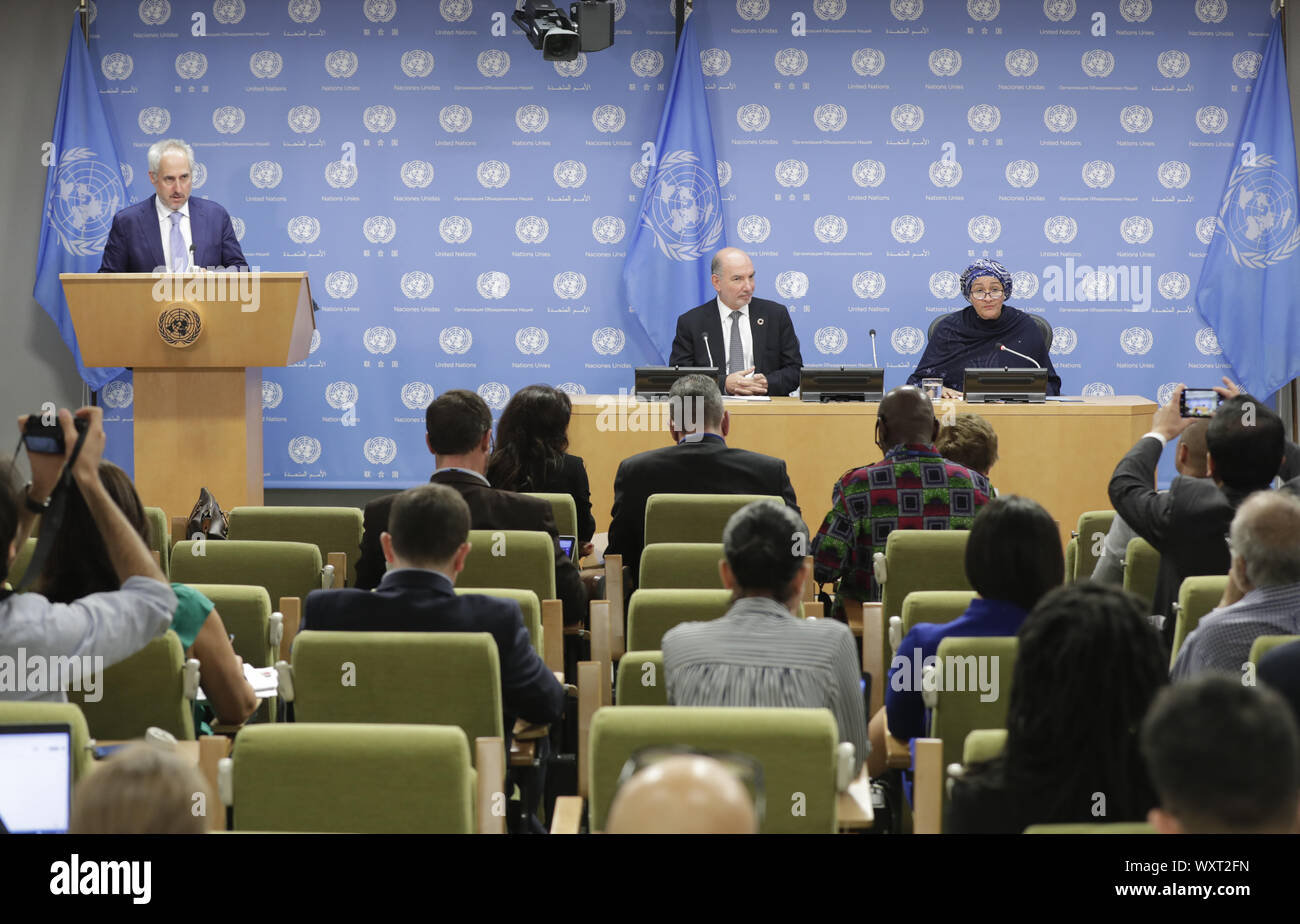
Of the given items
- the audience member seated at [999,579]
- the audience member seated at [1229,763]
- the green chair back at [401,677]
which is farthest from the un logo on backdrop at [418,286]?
the audience member seated at [1229,763]

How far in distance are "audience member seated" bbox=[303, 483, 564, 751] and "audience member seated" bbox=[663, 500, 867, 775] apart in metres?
0.46

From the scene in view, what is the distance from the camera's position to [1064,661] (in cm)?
226

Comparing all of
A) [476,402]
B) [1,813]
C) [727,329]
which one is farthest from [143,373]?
[1,813]

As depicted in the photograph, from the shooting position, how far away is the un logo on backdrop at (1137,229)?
8.58 m

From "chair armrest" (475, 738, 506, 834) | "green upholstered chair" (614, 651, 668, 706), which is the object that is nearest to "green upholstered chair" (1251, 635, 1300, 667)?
"green upholstered chair" (614, 651, 668, 706)

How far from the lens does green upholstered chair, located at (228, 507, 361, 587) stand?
15.8ft

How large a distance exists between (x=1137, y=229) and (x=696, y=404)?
14.8ft

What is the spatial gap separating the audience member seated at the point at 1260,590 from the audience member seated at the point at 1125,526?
99 centimetres

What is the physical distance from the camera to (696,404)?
17.5 ft

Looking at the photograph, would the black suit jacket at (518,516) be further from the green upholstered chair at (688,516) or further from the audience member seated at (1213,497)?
the audience member seated at (1213,497)

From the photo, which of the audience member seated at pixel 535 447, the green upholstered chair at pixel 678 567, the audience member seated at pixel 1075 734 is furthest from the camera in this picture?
the audience member seated at pixel 535 447

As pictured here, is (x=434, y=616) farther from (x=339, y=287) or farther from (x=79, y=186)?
(x=79, y=186)

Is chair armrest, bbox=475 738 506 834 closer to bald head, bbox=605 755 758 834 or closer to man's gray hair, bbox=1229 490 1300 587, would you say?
bald head, bbox=605 755 758 834
